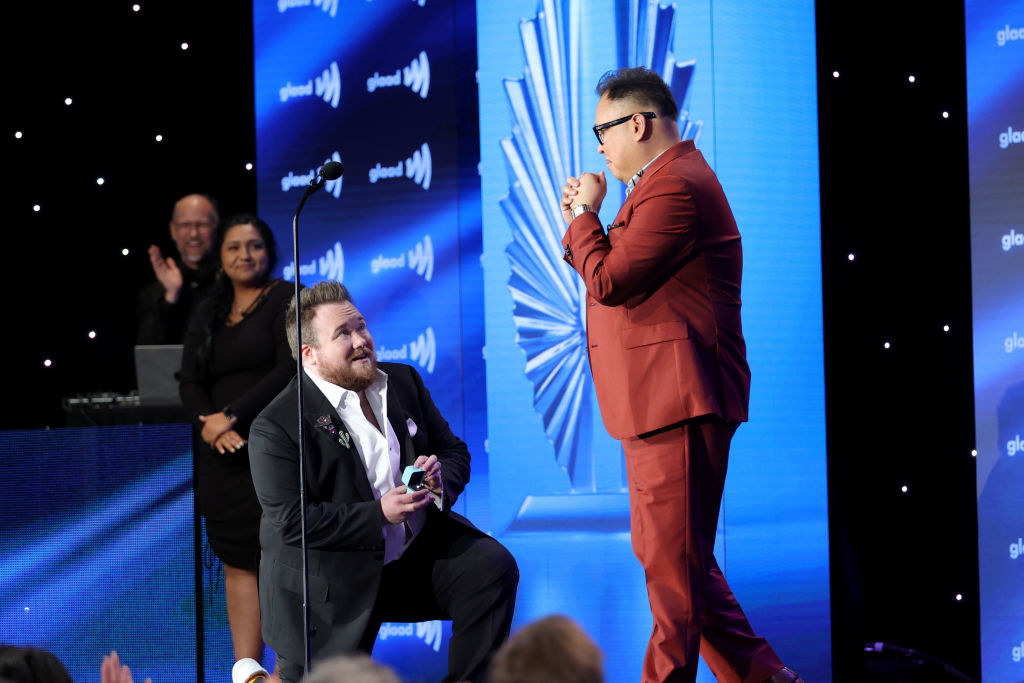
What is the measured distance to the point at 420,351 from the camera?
15.1 feet

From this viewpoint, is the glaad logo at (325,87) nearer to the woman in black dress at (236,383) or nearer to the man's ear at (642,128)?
the woman in black dress at (236,383)

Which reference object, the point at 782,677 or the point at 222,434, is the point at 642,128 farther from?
the point at 222,434

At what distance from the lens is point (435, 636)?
4.60m

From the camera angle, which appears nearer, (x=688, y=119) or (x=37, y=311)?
(x=688, y=119)

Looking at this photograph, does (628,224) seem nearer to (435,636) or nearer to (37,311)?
(435,636)

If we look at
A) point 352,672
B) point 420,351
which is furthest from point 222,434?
point 352,672

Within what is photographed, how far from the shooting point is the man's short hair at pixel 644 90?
3.36m

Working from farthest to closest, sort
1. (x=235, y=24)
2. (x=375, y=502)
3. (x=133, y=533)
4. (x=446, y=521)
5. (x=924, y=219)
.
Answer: (x=235, y=24) → (x=924, y=219) → (x=133, y=533) → (x=446, y=521) → (x=375, y=502)

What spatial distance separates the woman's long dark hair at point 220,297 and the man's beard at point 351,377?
119cm

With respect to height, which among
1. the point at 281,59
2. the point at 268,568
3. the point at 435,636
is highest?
the point at 281,59

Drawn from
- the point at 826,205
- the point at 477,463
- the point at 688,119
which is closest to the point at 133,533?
the point at 477,463

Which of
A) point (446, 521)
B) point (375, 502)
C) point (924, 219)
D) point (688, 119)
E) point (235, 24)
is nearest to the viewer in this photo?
point (375, 502)

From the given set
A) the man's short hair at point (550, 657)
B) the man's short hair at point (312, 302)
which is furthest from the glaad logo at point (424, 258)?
the man's short hair at point (550, 657)

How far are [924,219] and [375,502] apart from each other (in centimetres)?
262
